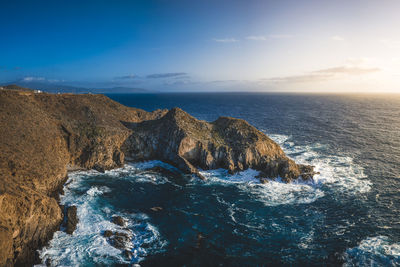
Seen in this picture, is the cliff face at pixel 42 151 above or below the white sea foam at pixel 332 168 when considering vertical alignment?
above

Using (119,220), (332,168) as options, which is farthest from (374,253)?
(119,220)

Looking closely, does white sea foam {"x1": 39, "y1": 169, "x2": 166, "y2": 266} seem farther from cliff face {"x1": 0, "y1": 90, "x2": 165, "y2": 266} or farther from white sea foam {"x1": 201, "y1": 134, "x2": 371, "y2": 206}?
white sea foam {"x1": 201, "y1": 134, "x2": 371, "y2": 206}

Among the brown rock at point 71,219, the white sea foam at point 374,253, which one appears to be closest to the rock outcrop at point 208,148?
the white sea foam at point 374,253

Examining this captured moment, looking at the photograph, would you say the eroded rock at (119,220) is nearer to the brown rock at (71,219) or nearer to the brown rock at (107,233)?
the brown rock at (107,233)

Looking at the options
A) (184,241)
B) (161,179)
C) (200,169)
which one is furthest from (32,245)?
(200,169)

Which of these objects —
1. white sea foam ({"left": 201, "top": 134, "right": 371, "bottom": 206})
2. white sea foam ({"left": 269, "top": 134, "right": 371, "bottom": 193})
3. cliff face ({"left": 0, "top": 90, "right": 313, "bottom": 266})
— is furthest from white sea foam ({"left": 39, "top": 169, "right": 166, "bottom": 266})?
white sea foam ({"left": 269, "top": 134, "right": 371, "bottom": 193})

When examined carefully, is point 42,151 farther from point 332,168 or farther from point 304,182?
point 332,168

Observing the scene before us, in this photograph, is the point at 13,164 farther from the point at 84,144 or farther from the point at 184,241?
the point at 184,241
